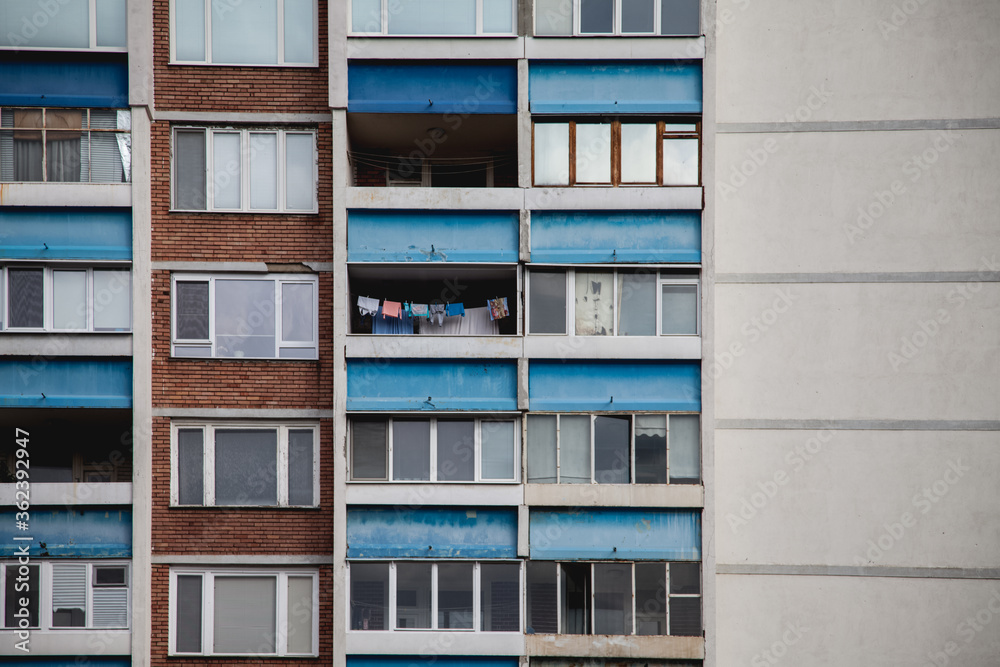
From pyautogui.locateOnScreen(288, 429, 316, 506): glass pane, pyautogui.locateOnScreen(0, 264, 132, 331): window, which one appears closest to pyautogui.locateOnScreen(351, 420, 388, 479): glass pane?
pyautogui.locateOnScreen(288, 429, 316, 506): glass pane

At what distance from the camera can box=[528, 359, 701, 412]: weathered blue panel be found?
1295 centimetres

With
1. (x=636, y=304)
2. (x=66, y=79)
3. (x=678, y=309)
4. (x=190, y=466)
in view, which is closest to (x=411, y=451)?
(x=190, y=466)

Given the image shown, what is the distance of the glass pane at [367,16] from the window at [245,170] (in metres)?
2.16

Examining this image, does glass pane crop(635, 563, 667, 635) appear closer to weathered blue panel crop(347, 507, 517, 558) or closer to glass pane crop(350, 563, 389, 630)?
weathered blue panel crop(347, 507, 517, 558)

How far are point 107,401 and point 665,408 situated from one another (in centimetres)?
1018

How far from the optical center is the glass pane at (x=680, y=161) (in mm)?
13148

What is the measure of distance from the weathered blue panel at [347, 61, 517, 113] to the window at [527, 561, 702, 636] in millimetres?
8483

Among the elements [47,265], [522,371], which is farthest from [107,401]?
[522,371]

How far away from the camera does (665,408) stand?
12.9m

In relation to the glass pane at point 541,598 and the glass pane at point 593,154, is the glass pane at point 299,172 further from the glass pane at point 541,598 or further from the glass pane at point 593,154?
the glass pane at point 541,598

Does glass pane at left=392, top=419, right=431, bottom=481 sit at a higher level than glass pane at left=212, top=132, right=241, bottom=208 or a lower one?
lower

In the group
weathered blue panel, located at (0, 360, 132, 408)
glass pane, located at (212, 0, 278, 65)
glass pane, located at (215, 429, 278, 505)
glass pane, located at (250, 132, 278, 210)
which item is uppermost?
glass pane, located at (212, 0, 278, 65)

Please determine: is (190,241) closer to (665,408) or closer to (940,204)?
(665,408)

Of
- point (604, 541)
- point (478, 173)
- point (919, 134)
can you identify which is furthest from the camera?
point (478, 173)
